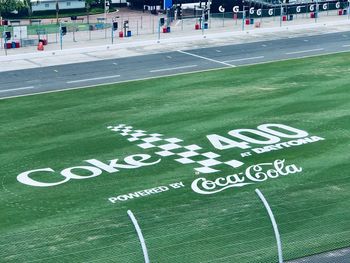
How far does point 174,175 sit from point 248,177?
9.68 ft

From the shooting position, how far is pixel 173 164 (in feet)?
109

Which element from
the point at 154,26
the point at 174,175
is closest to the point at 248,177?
the point at 174,175

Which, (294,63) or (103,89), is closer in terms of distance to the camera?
(103,89)

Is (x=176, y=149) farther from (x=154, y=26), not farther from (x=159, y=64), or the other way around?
(x=154, y=26)

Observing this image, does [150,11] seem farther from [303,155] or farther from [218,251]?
[218,251]

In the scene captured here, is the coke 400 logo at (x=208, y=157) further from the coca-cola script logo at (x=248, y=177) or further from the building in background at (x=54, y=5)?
the building in background at (x=54, y=5)

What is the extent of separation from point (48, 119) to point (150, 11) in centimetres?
4697

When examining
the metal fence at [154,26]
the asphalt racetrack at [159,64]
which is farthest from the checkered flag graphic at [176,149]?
the metal fence at [154,26]

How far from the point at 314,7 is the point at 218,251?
6186 cm

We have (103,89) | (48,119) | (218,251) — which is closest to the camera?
(218,251)

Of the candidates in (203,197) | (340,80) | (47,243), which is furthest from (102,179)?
(340,80)

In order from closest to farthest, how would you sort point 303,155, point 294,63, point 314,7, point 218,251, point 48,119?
point 218,251 < point 303,155 < point 48,119 < point 294,63 < point 314,7

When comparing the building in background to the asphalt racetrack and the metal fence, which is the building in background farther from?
the asphalt racetrack

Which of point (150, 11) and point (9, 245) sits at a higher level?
point (150, 11)
